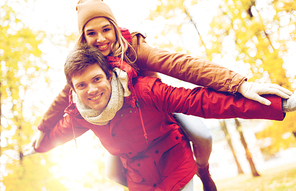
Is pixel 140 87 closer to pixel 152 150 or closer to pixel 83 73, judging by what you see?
pixel 83 73

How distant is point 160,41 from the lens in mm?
5270

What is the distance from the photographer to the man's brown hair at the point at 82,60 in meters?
1.32

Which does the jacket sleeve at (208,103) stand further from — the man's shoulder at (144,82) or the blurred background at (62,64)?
the blurred background at (62,64)

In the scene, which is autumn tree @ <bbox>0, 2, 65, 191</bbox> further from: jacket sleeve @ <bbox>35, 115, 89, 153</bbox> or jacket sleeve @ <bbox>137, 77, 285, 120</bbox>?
jacket sleeve @ <bbox>137, 77, 285, 120</bbox>

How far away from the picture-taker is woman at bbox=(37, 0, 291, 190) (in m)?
1.13

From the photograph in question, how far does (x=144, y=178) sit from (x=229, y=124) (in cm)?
606

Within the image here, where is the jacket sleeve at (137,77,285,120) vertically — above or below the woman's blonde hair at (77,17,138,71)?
below

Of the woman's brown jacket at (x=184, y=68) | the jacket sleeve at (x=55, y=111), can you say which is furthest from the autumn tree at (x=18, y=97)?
the woman's brown jacket at (x=184, y=68)

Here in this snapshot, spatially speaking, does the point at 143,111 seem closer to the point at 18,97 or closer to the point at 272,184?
the point at 272,184

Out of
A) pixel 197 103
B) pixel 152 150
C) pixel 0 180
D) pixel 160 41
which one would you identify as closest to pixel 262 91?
pixel 197 103

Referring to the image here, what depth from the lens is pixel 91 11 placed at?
1505 mm

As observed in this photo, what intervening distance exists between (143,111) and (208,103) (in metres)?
0.47

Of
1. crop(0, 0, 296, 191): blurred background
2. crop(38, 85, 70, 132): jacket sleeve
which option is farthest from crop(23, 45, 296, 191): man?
crop(0, 0, 296, 191): blurred background

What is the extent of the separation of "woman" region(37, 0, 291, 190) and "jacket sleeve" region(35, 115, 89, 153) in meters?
0.07
